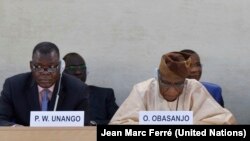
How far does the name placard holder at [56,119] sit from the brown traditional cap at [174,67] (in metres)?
0.62

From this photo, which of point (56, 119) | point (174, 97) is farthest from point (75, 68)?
point (56, 119)

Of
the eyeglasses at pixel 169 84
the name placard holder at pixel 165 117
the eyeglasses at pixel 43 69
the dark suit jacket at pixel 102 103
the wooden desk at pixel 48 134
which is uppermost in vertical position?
the eyeglasses at pixel 43 69

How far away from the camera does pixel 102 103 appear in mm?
5316

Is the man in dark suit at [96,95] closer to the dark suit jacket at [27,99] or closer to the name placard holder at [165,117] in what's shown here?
the dark suit jacket at [27,99]

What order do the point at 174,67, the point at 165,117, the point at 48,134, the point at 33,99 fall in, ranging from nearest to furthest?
1. the point at 48,134
2. the point at 165,117
3. the point at 174,67
4. the point at 33,99

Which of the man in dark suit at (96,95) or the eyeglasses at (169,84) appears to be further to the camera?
the man in dark suit at (96,95)

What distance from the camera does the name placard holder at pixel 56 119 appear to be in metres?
3.30

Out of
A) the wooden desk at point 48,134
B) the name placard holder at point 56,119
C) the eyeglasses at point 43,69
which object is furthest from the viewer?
the eyeglasses at point 43,69

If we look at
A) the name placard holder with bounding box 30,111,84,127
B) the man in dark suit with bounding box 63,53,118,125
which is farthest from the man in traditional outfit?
the man in dark suit with bounding box 63,53,118,125

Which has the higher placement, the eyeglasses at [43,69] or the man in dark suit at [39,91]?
the eyeglasses at [43,69]

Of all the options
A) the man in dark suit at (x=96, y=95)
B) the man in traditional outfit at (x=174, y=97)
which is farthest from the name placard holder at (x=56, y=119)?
the man in dark suit at (x=96, y=95)

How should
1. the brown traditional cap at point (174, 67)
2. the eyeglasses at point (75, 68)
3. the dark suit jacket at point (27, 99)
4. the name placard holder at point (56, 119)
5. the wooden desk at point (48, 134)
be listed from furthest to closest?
the eyeglasses at point (75, 68) → the dark suit jacket at point (27, 99) → the brown traditional cap at point (174, 67) → the name placard holder at point (56, 119) → the wooden desk at point (48, 134)

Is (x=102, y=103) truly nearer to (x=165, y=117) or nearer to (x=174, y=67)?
(x=174, y=67)

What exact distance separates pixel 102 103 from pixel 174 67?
172 centimetres
